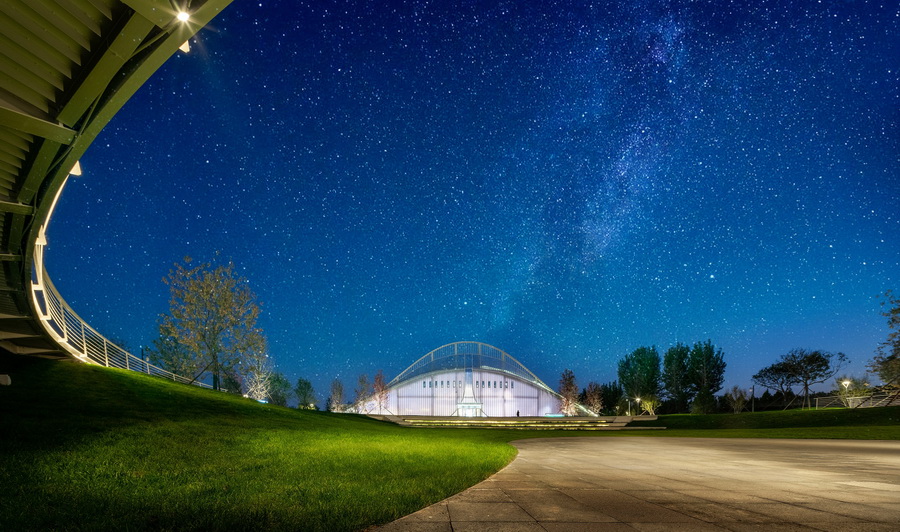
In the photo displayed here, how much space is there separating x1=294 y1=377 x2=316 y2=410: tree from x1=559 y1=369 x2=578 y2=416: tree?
1688 inches

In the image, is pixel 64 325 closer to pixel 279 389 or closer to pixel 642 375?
pixel 279 389

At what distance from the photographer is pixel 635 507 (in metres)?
6.49

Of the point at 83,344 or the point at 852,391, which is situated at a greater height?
the point at 83,344

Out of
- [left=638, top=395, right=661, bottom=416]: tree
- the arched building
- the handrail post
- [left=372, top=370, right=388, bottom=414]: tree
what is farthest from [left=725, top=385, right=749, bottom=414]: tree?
the handrail post

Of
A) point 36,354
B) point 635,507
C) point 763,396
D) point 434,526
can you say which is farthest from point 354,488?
point 763,396

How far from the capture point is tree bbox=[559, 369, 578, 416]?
7694cm

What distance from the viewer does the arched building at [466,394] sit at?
3137 inches

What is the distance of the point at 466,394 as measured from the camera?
79.8 meters

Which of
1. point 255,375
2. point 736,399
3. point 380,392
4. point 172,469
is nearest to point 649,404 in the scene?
point 736,399

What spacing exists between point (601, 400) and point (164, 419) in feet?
257

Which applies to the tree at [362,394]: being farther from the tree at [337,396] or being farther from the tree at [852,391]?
the tree at [852,391]

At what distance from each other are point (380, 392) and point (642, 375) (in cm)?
4573

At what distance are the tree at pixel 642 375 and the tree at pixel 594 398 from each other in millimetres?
4755

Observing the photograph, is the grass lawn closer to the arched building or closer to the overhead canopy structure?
the overhead canopy structure
